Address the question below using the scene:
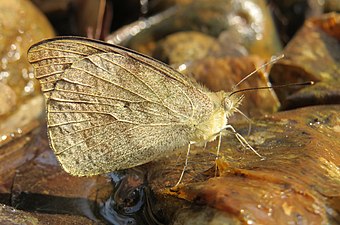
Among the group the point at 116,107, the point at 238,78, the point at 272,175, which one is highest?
the point at 116,107

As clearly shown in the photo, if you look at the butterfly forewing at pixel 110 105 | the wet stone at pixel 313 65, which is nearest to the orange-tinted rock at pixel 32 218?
the butterfly forewing at pixel 110 105

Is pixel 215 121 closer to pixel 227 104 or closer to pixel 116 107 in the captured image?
pixel 227 104

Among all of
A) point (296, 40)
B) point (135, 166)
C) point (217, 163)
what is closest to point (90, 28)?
point (296, 40)

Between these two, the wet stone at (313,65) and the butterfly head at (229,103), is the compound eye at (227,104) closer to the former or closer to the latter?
the butterfly head at (229,103)

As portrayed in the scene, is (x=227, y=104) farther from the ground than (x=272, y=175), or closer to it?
farther from the ground

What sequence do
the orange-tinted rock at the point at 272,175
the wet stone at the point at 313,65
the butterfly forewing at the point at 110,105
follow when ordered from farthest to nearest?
the wet stone at the point at 313,65
the butterfly forewing at the point at 110,105
the orange-tinted rock at the point at 272,175

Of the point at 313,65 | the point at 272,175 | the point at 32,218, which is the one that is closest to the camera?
the point at 272,175

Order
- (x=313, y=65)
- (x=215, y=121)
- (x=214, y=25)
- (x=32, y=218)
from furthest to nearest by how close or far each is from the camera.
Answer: (x=214, y=25)
(x=313, y=65)
(x=215, y=121)
(x=32, y=218)

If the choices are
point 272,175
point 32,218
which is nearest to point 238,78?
point 272,175

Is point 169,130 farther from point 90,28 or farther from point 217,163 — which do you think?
point 90,28
